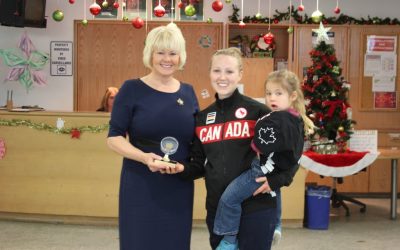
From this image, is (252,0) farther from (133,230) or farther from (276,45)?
(133,230)

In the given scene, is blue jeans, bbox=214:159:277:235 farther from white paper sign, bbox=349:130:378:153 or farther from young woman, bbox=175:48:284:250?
white paper sign, bbox=349:130:378:153

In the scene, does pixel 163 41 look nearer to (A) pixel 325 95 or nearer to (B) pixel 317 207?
(B) pixel 317 207

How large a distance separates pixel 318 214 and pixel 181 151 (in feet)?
10.3

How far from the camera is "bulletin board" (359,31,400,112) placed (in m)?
7.29

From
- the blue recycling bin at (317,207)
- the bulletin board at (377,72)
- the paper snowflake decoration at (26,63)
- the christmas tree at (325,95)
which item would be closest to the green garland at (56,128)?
the paper snowflake decoration at (26,63)

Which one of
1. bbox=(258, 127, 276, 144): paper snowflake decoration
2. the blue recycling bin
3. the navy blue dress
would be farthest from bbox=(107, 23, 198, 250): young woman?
the blue recycling bin

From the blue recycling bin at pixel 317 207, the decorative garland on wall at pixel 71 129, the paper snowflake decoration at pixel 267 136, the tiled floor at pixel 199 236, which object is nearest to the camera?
the paper snowflake decoration at pixel 267 136

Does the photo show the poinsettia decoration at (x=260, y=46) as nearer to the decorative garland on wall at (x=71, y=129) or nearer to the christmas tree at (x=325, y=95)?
the christmas tree at (x=325, y=95)

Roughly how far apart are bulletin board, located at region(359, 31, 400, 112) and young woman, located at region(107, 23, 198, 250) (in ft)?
17.4

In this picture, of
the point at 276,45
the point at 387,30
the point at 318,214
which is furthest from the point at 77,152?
the point at 387,30

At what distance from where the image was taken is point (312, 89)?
19.2ft

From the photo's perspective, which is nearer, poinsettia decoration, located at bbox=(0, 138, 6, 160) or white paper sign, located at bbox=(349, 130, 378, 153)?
poinsettia decoration, located at bbox=(0, 138, 6, 160)

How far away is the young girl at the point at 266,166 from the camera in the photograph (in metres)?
2.24

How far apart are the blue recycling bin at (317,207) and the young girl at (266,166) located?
9.70 ft
